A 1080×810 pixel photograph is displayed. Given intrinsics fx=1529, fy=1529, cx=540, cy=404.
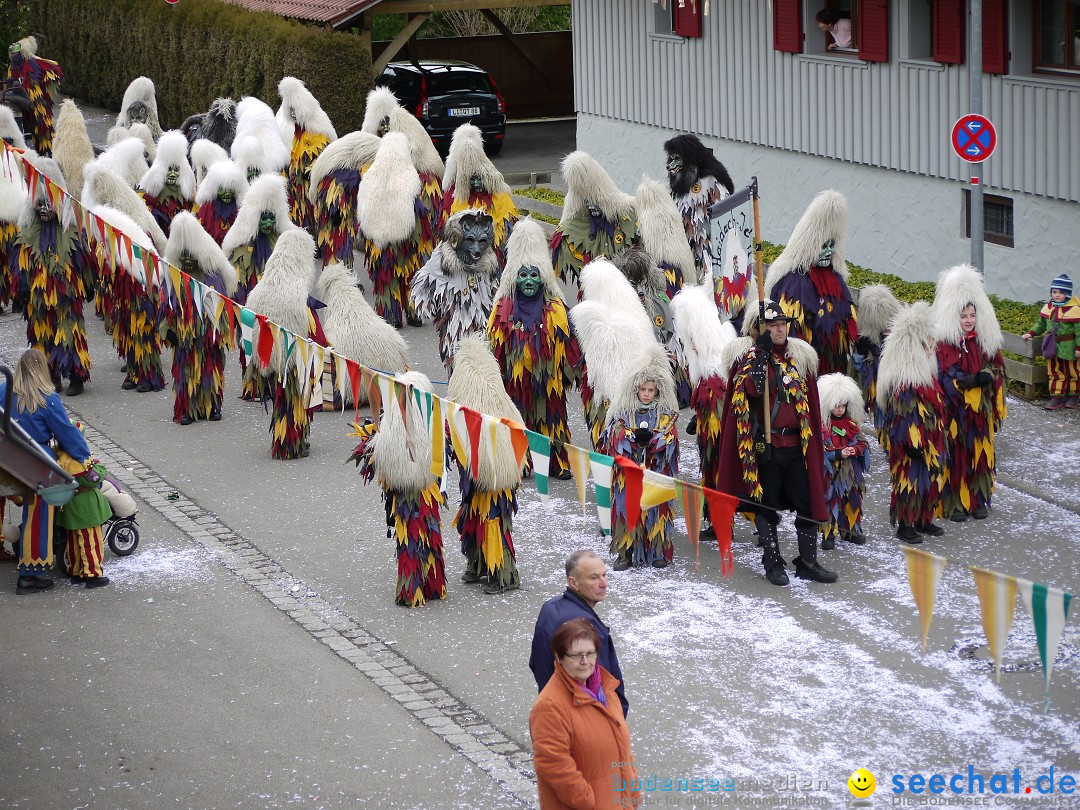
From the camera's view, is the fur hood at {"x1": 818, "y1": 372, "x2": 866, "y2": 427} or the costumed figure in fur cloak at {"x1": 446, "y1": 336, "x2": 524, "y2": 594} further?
the fur hood at {"x1": 818, "y1": 372, "x2": 866, "y2": 427}

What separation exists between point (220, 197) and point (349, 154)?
154 cm

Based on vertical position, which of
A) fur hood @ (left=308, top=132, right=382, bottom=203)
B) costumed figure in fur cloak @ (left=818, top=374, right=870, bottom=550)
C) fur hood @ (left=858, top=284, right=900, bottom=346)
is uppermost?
fur hood @ (left=308, top=132, right=382, bottom=203)

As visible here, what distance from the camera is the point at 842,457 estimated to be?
9.60m

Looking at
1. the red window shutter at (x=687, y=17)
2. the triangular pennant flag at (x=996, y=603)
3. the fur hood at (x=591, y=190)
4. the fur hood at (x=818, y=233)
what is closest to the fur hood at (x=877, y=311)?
the fur hood at (x=818, y=233)

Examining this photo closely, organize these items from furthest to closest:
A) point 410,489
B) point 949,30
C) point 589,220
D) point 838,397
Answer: point 949,30
point 589,220
point 838,397
point 410,489

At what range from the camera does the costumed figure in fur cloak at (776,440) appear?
912cm

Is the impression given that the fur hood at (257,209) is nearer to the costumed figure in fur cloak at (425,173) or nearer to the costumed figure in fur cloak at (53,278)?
the costumed figure in fur cloak at (53,278)

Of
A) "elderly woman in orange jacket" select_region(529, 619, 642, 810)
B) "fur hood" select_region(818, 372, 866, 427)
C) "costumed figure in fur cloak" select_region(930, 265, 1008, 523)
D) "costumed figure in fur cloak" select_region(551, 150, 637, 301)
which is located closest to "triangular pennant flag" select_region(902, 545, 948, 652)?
"elderly woman in orange jacket" select_region(529, 619, 642, 810)

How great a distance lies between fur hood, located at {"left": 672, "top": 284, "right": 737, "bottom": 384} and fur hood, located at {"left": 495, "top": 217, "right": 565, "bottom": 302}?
3.30 ft

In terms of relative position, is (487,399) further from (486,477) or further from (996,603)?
(996,603)

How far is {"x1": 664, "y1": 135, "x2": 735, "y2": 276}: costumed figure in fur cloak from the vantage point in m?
13.8

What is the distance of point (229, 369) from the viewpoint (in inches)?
599

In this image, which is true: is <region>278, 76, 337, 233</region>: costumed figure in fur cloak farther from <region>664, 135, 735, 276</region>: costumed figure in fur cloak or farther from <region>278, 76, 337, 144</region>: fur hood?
<region>664, 135, 735, 276</region>: costumed figure in fur cloak

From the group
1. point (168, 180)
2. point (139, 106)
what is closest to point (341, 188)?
point (168, 180)
